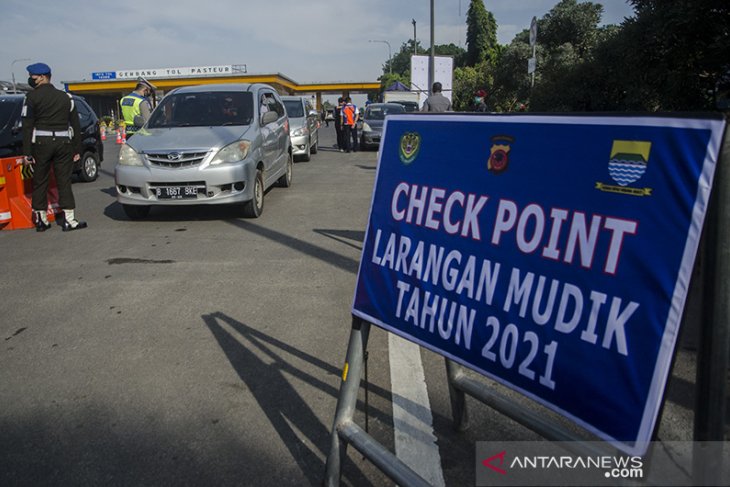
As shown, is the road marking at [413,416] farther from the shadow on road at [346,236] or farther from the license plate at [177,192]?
the license plate at [177,192]

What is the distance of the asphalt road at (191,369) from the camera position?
262 cm

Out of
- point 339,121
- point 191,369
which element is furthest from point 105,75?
point 191,369

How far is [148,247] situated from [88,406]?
3702 mm

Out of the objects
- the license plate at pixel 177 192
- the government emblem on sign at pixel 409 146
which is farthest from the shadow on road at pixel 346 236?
the government emblem on sign at pixel 409 146

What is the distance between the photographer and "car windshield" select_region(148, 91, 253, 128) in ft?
28.3

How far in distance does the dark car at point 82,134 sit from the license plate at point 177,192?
316 centimetres

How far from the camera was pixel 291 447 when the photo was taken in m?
2.70

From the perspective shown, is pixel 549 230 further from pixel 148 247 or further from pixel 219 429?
pixel 148 247

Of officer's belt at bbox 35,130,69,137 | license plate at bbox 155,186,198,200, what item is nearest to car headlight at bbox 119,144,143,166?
license plate at bbox 155,186,198,200

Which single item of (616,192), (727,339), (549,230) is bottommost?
(727,339)

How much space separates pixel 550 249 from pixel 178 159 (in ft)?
21.6

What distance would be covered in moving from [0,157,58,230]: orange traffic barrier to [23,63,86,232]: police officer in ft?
1.21

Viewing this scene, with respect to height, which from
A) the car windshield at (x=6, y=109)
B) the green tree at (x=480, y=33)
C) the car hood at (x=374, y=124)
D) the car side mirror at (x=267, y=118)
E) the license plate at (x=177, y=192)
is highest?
the green tree at (x=480, y=33)

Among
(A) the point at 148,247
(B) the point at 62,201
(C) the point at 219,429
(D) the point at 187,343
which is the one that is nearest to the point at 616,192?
(C) the point at 219,429
